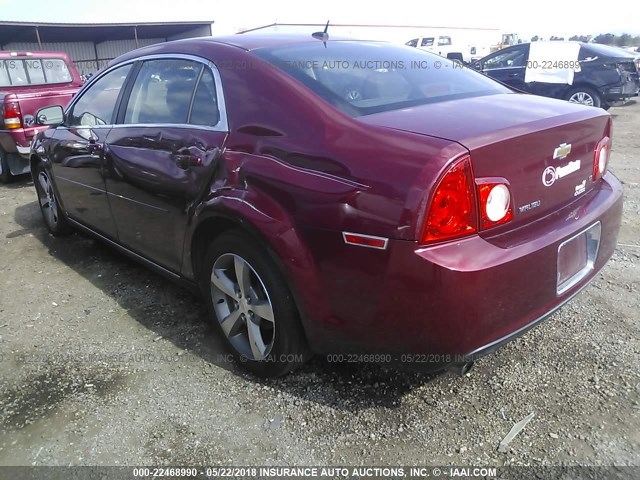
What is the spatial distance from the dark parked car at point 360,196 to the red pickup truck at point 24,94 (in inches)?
176

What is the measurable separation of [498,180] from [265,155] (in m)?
0.99

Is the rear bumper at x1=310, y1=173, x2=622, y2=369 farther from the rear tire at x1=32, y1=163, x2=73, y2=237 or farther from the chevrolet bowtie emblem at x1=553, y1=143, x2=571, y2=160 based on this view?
the rear tire at x1=32, y1=163, x2=73, y2=237

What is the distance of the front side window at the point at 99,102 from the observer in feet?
11.6

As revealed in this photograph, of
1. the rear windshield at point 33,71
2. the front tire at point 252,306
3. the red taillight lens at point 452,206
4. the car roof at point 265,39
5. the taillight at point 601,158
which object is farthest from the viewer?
the rear windshield at point 33,71

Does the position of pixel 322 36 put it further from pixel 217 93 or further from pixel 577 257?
pixel 577 257

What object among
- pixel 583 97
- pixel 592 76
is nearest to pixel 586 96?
pixel 583 97

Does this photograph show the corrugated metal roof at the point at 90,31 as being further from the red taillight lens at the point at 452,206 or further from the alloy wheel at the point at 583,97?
the red taillight lens at the point at 452,206

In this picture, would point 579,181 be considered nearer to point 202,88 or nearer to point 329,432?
point 329,432

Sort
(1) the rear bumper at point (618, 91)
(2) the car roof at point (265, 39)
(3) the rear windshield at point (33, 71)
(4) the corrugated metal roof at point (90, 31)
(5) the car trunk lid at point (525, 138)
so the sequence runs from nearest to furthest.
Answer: (5) the car trunk lid at point (525, 138) → (2) the car roof at point (265, 39) → (3) the rear windshield at point (33, 71) → (1) the rear bumper at point (618, 91) → (4) the corrugated metal roof at point (90, 31)

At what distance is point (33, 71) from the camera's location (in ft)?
26.7

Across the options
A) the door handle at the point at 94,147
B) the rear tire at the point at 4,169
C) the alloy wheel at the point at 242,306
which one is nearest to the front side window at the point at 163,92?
the door handle at the point at 94,147

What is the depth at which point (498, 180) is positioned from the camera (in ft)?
6.41

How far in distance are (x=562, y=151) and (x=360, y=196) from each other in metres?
0.94

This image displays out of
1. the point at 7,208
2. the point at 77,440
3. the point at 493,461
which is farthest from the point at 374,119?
the point at 7,208
